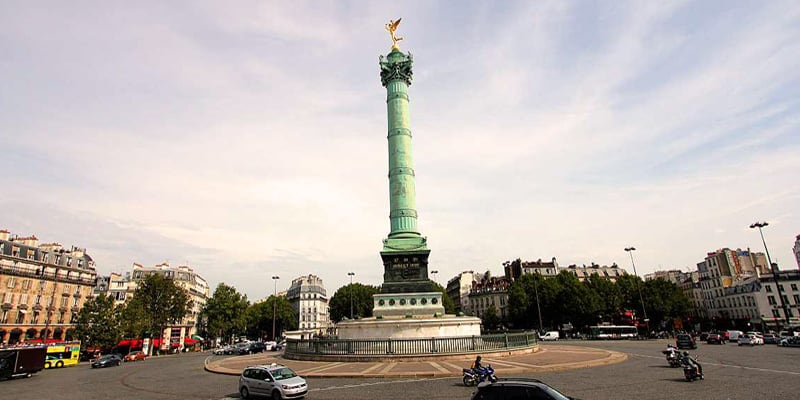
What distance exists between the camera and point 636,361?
24.0 metres

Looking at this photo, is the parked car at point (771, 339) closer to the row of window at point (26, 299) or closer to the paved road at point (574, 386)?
the paved road at point (574, 386)

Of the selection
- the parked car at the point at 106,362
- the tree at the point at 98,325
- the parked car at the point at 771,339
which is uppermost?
the tree at the point at 98,325

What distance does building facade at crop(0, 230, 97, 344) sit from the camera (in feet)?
160

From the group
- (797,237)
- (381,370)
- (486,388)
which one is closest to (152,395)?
(381,370)

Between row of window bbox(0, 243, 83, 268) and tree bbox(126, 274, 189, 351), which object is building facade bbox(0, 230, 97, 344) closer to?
row of window bbox(0, 243, 83, 268)

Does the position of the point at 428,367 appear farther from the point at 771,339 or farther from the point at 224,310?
the point at 224,310

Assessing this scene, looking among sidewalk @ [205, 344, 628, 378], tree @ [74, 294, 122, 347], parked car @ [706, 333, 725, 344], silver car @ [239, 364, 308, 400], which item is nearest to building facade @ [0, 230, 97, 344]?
tree @ [74, 294, 122, 347]

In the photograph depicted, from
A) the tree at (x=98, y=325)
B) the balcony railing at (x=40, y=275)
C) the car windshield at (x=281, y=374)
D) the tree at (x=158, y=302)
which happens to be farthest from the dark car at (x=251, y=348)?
the car windshield at (x=281, y=374)

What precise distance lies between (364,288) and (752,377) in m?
73.3

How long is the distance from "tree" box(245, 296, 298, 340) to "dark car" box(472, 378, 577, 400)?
85833 millimetres

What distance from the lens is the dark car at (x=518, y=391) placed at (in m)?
9.13

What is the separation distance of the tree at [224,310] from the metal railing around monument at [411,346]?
162 ft

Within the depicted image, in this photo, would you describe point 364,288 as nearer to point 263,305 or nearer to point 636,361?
point 263,305

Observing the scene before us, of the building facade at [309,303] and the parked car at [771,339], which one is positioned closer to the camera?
the parked car at [771,339]
